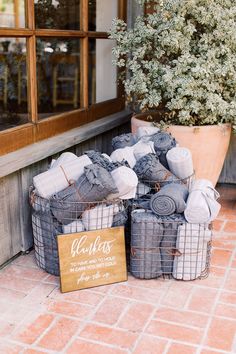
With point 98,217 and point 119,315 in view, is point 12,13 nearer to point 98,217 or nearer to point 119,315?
point 98,217

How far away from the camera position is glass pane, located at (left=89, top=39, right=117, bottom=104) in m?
3.82

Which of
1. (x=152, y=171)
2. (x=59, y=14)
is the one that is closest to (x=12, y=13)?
(x=59, y=14)

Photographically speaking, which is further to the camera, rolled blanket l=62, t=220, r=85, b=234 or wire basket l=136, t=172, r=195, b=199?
wire basket l=136, t=172, r=195, b=199

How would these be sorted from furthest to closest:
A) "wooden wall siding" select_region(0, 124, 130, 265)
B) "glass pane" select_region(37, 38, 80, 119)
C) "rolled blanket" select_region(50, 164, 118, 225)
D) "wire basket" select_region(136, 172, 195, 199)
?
"glass pane" select_region(37, 38, 80, 119) < "wire basket" select_region(136, 172, 195, 199) < "wooden wall siding" select_region(0, 124, 130, 265) < "rolled blanket" select_region(50, 164, 118, 225)

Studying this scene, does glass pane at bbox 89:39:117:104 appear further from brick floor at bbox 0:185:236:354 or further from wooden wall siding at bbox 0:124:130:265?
brick floor at bbox 0:185:236:354

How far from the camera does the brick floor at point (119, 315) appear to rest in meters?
2.11

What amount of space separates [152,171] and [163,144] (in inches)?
12.5

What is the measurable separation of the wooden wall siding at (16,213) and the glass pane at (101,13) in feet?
4.15

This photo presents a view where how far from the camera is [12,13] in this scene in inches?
133

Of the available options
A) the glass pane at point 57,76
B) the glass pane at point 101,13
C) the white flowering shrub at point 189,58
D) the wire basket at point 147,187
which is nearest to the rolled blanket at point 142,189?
the wire basket at point 147,187

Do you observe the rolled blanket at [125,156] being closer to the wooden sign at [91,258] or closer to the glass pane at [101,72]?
the wooden sign at [91,258]

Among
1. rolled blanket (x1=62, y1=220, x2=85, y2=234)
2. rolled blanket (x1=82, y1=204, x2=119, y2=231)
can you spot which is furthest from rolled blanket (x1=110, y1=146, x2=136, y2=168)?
rolled blanket (x1=62, y1=220, x2=85, y2=234)

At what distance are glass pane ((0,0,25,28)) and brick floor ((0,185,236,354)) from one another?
1.47 m

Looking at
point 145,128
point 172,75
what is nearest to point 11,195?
point 145,128
